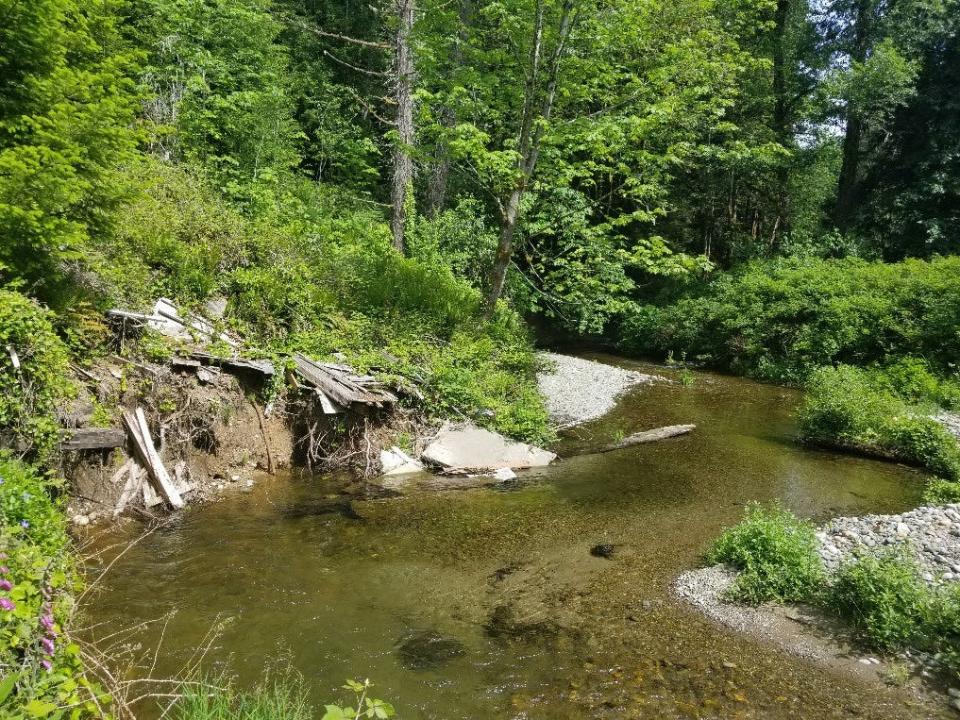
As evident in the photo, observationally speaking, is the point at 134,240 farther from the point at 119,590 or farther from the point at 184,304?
the point at 119,590

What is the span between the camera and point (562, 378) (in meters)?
15.4

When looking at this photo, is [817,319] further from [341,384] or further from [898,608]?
[341,384]

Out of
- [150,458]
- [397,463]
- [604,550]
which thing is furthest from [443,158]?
[604,550]

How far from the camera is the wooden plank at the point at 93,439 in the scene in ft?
20.7

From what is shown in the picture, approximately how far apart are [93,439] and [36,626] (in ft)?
12.9

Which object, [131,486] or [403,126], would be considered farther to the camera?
[403,126]

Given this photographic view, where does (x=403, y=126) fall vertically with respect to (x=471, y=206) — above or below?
above

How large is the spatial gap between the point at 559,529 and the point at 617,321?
18.4 metres

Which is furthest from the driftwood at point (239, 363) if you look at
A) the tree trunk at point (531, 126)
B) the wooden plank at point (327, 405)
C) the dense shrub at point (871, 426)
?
the dense shrub at point (871, 426)

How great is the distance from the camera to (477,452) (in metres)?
9.38

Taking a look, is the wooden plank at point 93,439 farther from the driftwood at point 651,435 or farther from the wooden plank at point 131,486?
the driftwood at point 651,435

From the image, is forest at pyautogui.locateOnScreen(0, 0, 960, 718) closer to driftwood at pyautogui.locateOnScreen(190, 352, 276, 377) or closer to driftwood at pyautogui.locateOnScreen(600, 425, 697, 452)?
driftwood at pyautogui.locateOnScreen(190, 352, 276, 377)

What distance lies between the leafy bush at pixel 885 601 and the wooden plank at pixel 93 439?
727 centimetres

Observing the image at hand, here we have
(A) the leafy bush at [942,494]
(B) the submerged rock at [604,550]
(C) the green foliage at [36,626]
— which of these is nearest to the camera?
(C) the green foliage at [36,626]
